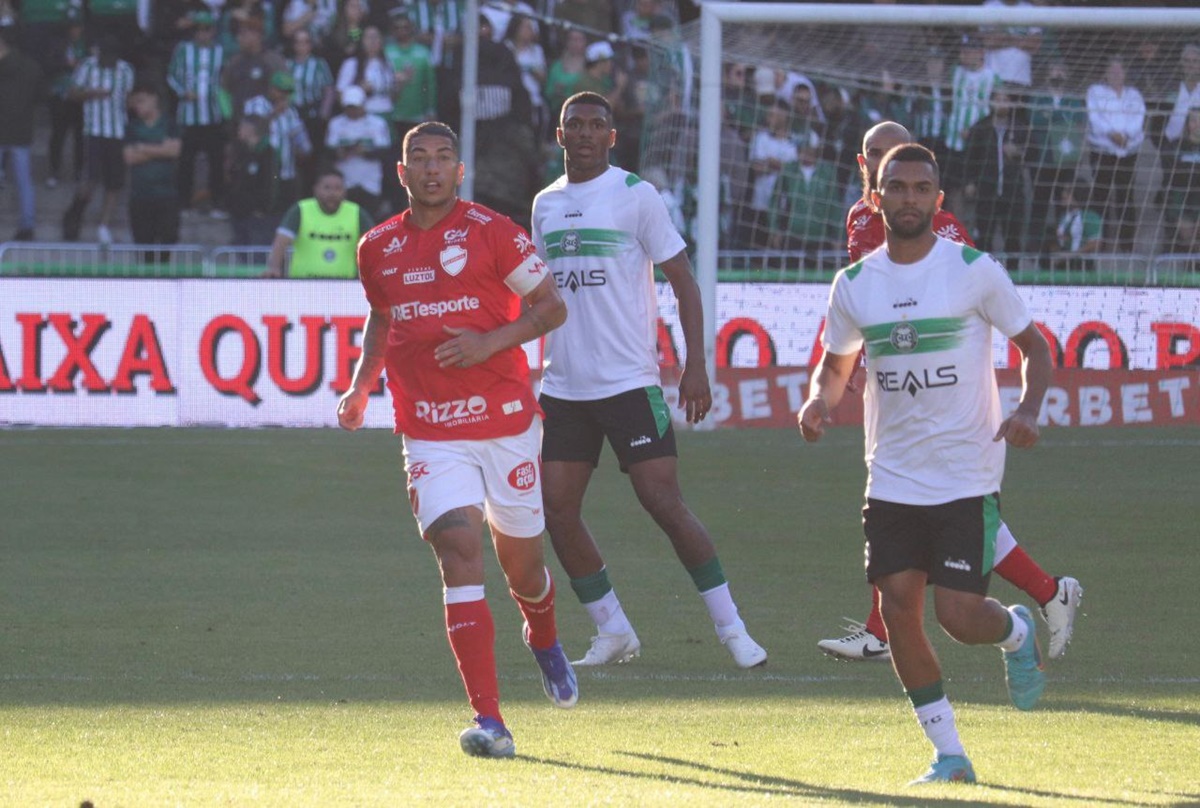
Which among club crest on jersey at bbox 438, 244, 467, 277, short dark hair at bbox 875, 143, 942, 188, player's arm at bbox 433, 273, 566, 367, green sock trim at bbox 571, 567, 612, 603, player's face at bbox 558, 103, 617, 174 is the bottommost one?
green sock trim at bbox 571, 567, 612, 603

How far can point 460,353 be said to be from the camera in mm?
6258

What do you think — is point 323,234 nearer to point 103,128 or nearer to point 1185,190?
point 103,128

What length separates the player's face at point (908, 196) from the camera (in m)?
5.73

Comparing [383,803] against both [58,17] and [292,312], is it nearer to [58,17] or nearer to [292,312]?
[292,312]

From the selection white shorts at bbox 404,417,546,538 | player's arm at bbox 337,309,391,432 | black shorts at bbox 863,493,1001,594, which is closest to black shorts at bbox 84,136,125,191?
player's arm at bbox 337,309,391,432

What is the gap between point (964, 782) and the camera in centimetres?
550

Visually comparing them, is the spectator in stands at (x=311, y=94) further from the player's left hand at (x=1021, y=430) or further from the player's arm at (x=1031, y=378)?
the player's left hand at (x=1021, y=430)

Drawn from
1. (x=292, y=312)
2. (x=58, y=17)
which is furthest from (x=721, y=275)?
(x=58, y=17)

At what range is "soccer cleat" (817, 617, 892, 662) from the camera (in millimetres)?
7777

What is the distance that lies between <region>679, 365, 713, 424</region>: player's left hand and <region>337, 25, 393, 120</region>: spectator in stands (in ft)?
40.0

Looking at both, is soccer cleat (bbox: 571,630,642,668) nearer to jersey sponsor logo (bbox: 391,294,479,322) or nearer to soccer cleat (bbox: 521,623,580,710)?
soccer cleat (bbox: 521,623,580,710)

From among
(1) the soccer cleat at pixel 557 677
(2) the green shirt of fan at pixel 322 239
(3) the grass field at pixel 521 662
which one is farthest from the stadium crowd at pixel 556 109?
(1) the soccer cleat at pixel 557 677

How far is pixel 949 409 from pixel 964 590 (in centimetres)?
53

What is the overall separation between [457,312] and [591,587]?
1.78 metres
